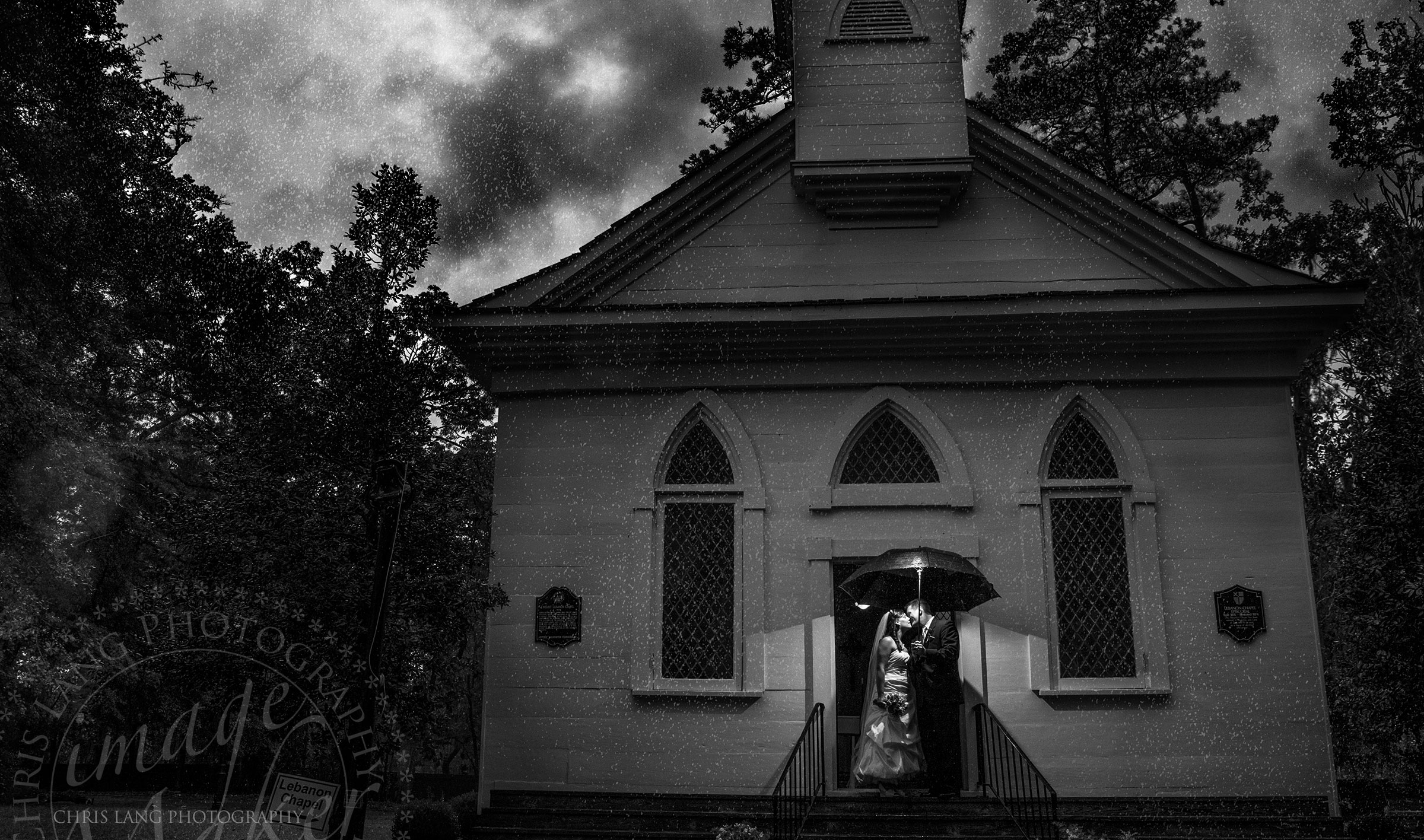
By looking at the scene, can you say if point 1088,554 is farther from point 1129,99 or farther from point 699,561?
point 1129,99

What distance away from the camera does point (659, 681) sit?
432 inches

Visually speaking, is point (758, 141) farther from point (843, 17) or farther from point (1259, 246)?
point (1259, 246)

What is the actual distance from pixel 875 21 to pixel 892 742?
26.6 ft

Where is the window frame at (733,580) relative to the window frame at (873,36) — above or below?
below

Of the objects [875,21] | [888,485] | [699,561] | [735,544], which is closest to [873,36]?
[875,21]

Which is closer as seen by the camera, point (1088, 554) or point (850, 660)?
point (1088, 554)

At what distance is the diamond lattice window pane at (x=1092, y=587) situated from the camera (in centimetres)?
1082

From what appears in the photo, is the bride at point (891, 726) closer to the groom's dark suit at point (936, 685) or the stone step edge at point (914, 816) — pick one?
the groom's dark suit at point (936, 685)

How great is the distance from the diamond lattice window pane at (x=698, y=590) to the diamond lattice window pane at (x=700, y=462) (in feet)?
0.86

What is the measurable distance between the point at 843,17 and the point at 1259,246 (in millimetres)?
12054

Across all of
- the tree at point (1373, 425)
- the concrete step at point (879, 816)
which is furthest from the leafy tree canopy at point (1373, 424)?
the concrete step at point (879, 816)

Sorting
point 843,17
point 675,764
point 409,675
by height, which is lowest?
point 675,764

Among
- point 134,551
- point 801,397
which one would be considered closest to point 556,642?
point 801,397

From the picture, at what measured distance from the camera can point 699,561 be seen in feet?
37.3
